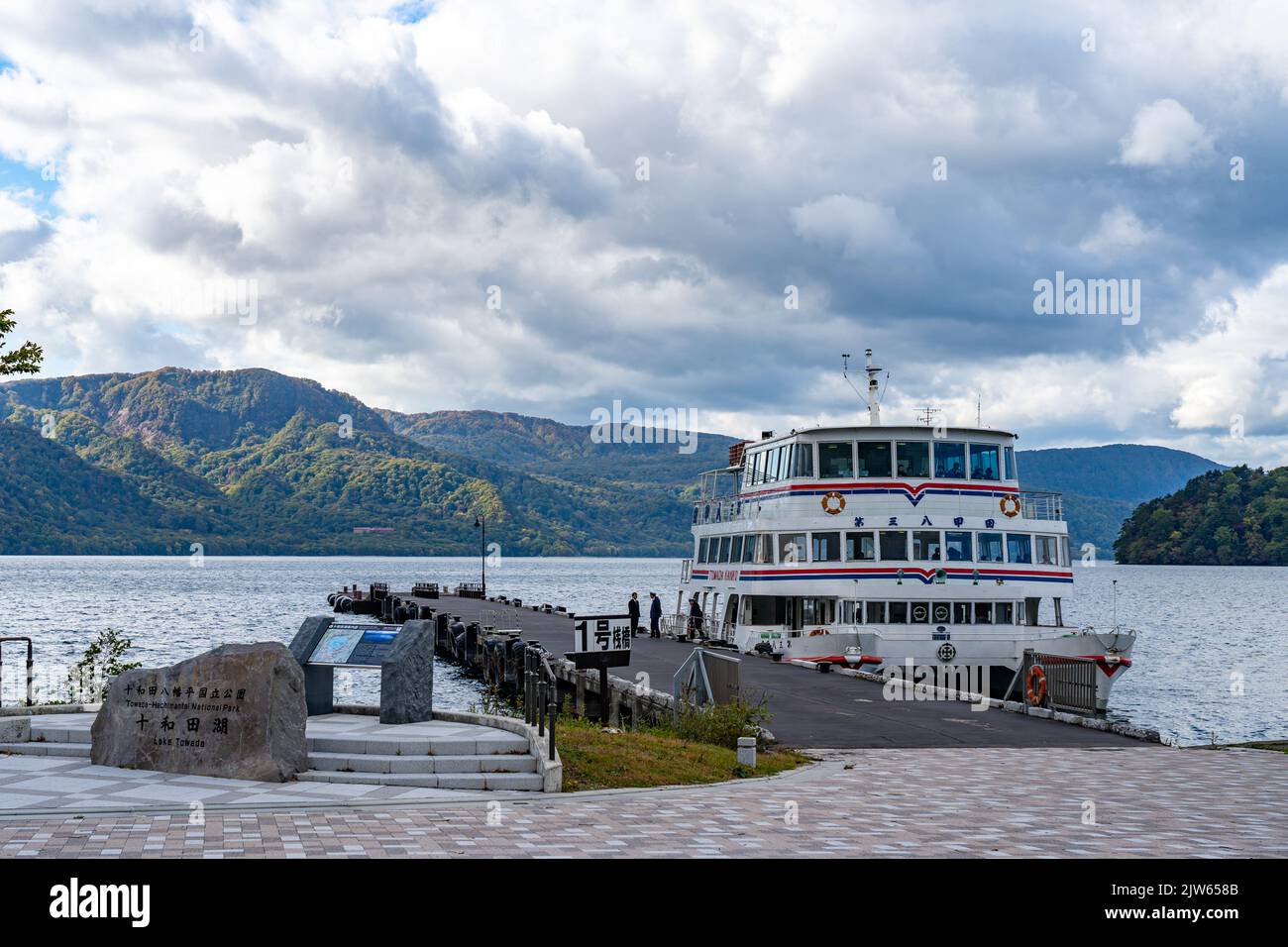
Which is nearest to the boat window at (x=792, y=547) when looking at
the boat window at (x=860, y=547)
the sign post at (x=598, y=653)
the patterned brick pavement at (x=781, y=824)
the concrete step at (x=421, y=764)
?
the boat window at (x=860, y=547)

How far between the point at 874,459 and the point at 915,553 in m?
3.01

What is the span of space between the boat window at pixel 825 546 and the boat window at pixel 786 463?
2.21 metres

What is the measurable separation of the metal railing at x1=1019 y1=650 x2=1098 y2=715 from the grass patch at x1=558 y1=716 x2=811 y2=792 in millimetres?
9472

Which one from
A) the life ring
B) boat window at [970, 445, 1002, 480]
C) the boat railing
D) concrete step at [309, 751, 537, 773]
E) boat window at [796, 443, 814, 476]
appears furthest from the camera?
boat window at [796, 443, 814, 476]

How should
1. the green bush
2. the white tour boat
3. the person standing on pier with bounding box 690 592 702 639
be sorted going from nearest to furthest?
1. the green bush
2. the white tour boat
3. the person standing on pier with bounding box 690 592 702 639

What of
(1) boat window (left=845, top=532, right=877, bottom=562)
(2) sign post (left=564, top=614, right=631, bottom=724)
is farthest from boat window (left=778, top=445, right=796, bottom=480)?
(2) sign post (left=564, top=614, right=631, bottom=724)

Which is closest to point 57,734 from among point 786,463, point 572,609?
point 786,463

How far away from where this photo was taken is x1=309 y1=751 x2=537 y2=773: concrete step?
14.3 meters

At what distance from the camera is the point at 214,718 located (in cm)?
1444

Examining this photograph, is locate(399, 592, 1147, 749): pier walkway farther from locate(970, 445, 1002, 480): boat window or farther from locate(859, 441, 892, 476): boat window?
locate(970, 445, 1002, 480): boat window

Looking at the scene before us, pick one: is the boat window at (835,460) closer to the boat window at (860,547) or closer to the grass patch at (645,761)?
the boat window at (860,547)
